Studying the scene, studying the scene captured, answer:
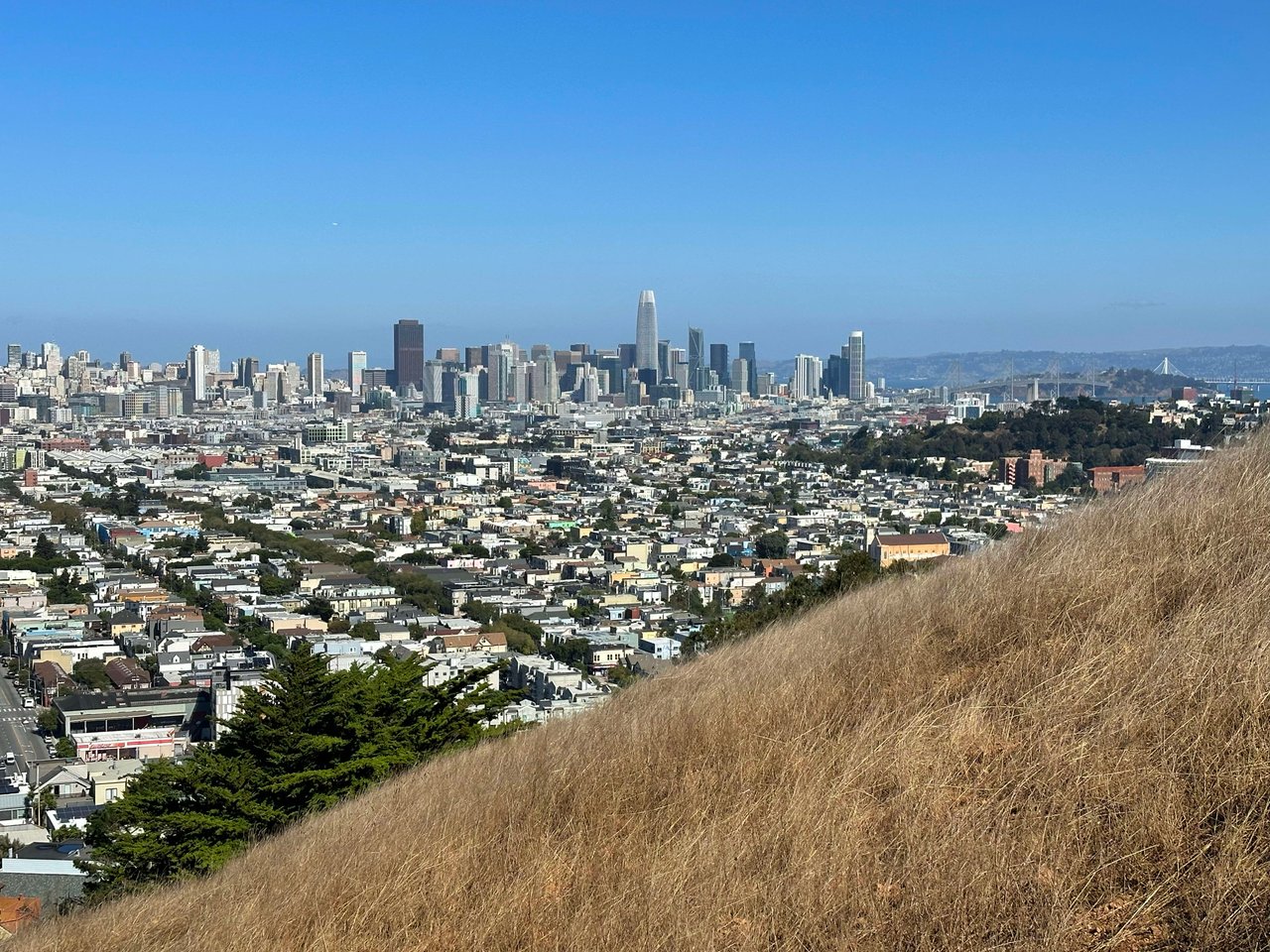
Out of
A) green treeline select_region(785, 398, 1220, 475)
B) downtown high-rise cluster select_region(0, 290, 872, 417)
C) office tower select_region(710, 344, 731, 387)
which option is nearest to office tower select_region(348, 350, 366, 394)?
downtown high-rise cluster select_region(0, 290, 872, 417)

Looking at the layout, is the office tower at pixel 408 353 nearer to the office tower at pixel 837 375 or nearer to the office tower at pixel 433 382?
the office tower at pixel 433 382

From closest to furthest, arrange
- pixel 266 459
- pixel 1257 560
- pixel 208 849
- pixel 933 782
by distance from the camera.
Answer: pixel 933 782 < pixel 1257 560 < pixel 208 849 < pixel 266 459

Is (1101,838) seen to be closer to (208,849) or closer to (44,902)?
(208,849)

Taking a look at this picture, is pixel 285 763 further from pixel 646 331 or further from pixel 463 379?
pixel 646 331

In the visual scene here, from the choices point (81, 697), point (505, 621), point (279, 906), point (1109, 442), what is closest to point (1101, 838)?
point (279, 906)

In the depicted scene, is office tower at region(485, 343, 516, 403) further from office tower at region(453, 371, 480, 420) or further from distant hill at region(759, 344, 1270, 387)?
distant hill at region(759, 344, 1270, 387)

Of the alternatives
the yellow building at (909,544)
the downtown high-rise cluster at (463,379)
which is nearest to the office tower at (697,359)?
the downtown high-rise cluster at (463,379)
